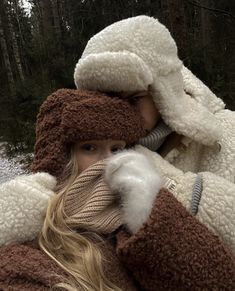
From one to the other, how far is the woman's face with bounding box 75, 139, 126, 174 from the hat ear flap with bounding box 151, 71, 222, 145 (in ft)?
0.75

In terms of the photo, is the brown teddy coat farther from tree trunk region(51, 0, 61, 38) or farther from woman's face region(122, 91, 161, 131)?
tree trunk region(51, 0, 61, 38)

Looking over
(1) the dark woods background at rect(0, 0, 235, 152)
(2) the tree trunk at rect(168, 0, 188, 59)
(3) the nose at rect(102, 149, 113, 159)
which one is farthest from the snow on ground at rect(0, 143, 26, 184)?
(3) the nose at rect(102, 149, 113, 159)

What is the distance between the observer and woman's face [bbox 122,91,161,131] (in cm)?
183

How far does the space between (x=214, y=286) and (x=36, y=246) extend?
1.76ft

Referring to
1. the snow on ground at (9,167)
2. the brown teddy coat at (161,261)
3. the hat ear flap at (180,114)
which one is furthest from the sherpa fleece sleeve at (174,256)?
the snow on ground at (9,167)

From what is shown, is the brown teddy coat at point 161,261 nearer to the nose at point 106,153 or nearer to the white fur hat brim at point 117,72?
the nose at point 106,153

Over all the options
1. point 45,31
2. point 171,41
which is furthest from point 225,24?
point 171,41

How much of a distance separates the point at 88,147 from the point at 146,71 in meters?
0.34

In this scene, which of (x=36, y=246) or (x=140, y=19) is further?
(x=140, y=19)

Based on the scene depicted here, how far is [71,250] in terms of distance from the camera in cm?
147

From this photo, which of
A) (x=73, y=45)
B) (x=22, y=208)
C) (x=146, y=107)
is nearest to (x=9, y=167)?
(x=73, y=45)

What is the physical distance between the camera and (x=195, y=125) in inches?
71.1

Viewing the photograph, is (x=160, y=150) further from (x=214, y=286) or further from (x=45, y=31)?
(x=45, y=31)

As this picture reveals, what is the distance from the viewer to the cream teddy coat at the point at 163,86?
1.74 metres
